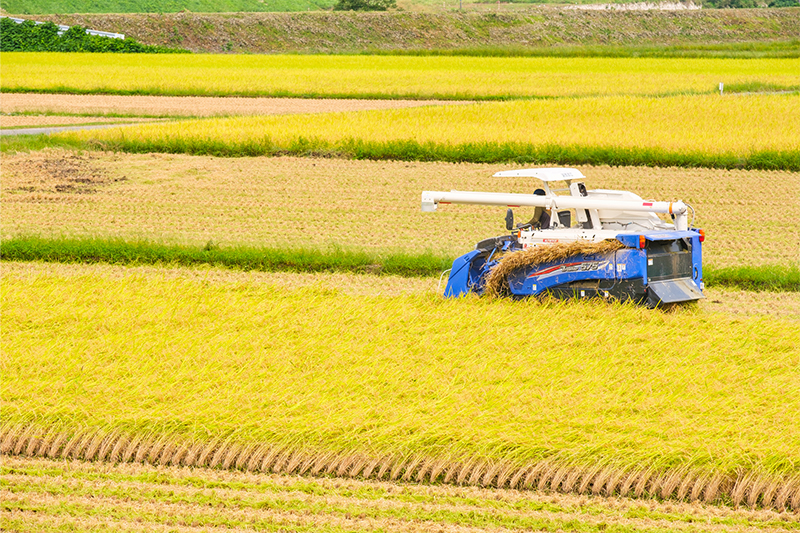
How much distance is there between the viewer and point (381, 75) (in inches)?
1789

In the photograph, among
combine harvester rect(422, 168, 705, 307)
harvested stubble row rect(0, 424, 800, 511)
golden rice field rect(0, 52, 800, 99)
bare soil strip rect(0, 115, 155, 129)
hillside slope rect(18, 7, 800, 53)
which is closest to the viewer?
harvested stubble row rect(0, 424, 800, 511)

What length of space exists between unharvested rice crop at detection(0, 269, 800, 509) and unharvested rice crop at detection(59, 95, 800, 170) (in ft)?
Answer: 43.6

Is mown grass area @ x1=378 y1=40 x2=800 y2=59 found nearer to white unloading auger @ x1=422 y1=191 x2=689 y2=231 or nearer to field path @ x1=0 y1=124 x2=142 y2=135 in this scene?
field path @ x1=0 y1=124 x2=142 y2=135

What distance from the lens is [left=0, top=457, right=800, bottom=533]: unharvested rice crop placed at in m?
6.54

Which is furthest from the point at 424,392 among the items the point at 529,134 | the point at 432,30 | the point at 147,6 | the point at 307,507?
the point at 147,6

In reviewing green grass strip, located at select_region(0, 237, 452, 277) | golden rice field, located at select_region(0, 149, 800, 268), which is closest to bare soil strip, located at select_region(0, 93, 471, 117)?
golden rice field, located at select_region(0, 149, 800, 268)

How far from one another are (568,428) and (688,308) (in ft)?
13.7

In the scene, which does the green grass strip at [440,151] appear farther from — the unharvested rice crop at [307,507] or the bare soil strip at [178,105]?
the unharvested rice crop at [307,507]

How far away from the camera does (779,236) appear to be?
16.7 m

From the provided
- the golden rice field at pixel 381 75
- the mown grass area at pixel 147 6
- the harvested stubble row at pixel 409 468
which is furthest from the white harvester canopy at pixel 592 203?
the mown grass area at pixel 147 6

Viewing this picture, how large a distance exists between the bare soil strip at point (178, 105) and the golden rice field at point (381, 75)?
1259 mm

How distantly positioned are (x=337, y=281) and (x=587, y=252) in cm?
523

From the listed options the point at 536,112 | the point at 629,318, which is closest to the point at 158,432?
the point at 629,318

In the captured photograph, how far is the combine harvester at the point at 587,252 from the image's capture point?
10.4 metres
